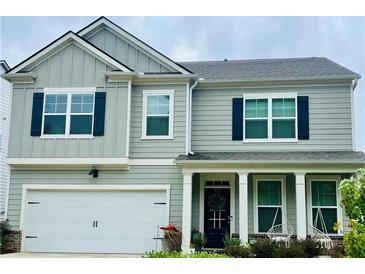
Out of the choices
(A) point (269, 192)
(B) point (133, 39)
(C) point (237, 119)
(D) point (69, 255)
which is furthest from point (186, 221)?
(B) point (133, 39)

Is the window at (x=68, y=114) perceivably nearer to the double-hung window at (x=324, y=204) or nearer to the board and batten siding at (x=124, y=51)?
the board and batten siding at (x=124, y=51)

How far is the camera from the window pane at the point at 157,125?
542 inches

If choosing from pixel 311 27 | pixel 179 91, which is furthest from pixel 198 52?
pixel 179 91

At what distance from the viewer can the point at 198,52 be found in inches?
861

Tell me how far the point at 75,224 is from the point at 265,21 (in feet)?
34.0

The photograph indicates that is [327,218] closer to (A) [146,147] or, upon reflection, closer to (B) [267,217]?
(B) [267,217]

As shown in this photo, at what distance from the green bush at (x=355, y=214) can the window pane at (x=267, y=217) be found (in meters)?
5.71

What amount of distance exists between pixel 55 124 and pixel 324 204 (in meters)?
8.65

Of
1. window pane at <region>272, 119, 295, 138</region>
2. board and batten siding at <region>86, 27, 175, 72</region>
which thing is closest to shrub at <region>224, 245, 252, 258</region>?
window pane at <region>272, 119, 295, 138</region>

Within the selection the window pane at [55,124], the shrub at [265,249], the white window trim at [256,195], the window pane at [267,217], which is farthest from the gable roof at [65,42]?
the shrub at [265,249]

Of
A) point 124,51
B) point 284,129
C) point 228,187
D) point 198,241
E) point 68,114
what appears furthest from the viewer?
point 124,51

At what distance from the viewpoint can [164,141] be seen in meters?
13.7

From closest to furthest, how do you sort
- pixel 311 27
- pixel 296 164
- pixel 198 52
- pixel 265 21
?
pixel 296 164
pixel 311 27
pixel 265 21
pixel 198 52

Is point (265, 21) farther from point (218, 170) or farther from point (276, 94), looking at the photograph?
point (218, 170)
